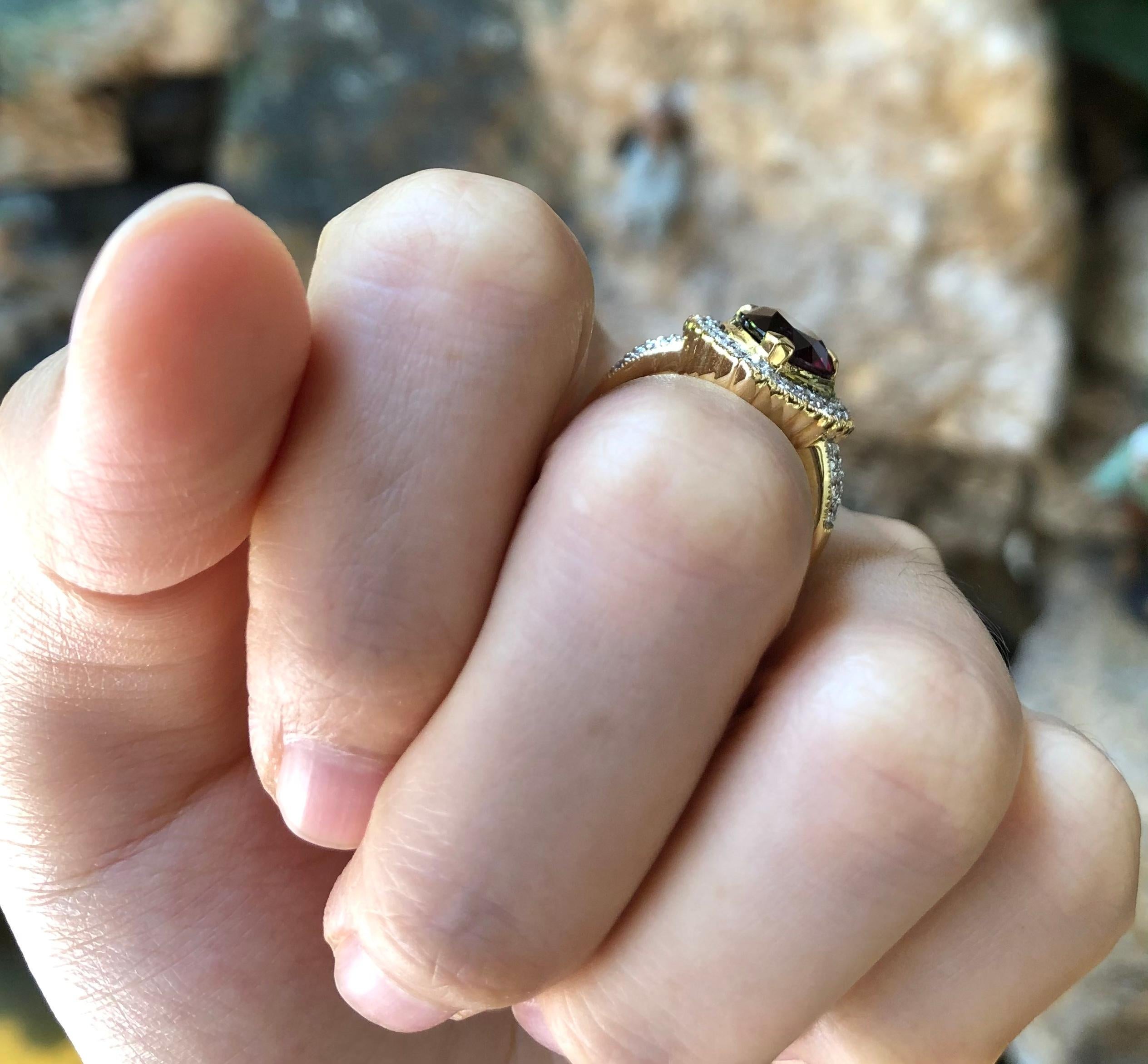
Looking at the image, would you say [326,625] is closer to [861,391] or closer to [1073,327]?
[861,391]

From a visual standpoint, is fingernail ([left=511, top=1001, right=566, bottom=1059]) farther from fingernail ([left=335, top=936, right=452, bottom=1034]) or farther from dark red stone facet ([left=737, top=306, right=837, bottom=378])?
dark red stone facet ([left=737, top=306, right=837, bottom=378])

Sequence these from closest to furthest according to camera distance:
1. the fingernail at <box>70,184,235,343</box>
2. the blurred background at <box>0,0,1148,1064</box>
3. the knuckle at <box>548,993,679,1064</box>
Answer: the fingernail at <box>70,184,235,343</box> < the knuckle at <box>548,993,679,1064</box> < the blurred background at <box>0,0,1148,1064</box>

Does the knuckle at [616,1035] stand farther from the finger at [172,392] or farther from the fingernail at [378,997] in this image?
the finger at [172,392]

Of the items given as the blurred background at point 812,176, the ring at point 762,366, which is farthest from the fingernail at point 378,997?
the blurred background at point 812,176

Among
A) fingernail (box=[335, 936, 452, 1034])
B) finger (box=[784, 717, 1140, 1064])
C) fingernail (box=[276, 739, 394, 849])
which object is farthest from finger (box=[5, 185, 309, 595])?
finger (box=[784, 717, 1140, 1064])

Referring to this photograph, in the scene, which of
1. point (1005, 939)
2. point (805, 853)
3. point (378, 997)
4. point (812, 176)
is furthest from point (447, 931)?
point (812, 176)

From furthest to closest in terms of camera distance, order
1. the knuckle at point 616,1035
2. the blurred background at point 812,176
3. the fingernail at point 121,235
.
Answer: the blurred background at point 812,176 < the knuckle at point 616,1035 < the fingernail at point 121,235
